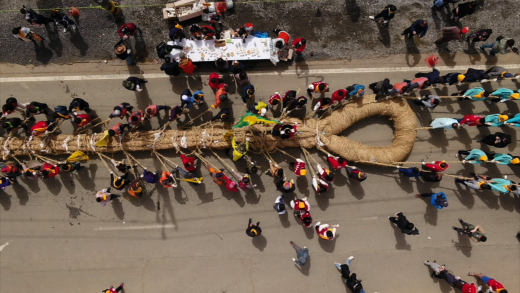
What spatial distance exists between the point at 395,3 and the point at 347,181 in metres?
6.19

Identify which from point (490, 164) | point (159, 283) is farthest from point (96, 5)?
point (490, 164)

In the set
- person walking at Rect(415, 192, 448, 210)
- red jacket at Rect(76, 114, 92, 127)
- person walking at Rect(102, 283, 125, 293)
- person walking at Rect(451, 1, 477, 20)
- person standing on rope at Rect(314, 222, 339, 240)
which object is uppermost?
person walking at Rect(451, 1, 477, 20)

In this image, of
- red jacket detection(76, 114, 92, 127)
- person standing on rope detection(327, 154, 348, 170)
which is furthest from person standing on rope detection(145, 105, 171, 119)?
person standing on rope detection(327, 154, 348, 170)

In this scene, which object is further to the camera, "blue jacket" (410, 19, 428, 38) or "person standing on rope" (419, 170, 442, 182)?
"blue jacket" (410, 19, 428, 38)

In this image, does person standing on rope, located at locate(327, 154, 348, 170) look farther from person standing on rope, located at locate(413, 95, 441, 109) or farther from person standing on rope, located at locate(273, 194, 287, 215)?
person standing on rope, located at locate(413, 95, 441, 109)

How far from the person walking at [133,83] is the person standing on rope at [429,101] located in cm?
871

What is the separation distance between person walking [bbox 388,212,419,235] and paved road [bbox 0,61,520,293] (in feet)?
1.55

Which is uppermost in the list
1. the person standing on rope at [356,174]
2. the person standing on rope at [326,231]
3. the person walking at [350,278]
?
the person standing on rope at [356,174]

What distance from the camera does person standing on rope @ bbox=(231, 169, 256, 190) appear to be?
8.66 metres

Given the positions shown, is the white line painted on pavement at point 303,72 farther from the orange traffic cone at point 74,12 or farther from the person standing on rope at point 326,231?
the person standing on rope at point 326,231

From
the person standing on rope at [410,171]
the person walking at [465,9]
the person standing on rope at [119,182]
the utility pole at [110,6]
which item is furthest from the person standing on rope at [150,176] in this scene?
the person walking at [465,9]

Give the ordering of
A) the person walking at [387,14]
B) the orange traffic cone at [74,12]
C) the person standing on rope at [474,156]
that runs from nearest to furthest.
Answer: the person standing on rope at [474,156], the person walking at [387,14], the orange traffic cone at [74,12]

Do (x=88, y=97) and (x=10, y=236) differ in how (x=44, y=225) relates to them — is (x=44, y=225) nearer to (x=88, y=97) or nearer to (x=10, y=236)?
(x=10, y=236)

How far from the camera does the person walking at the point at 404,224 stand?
29.0ft
